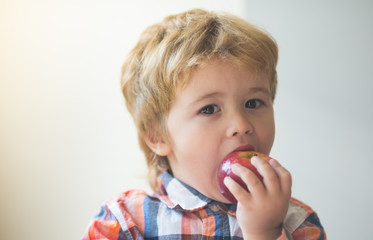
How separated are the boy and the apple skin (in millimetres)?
Result: 18

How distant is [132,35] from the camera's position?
1.43 metres

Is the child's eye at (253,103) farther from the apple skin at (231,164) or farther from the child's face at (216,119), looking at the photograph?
the apple skin at (231,164)

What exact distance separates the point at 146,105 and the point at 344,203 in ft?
2.74

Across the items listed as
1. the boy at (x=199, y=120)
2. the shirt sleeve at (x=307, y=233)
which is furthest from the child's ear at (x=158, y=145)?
the shirt sleeve at (x=307, y=233)

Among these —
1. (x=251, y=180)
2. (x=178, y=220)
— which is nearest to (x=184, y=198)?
(x=178, y=220)

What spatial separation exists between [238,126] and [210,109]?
0.31 ft

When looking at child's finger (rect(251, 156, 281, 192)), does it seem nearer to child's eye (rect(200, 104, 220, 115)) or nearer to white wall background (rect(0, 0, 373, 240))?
child's eye (rect(200, 104, 220, 115))

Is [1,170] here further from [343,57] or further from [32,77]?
[343,57]

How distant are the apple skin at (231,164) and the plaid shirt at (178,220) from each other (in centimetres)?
11

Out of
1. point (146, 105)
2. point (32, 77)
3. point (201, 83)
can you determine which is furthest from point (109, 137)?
point (201, 83)

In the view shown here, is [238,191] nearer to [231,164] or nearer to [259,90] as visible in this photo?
[231,164]

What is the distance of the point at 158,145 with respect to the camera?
1.03 metres

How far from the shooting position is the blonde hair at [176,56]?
0.92 metres

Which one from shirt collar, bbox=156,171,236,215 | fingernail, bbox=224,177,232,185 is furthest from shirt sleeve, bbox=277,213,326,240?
fingernail, bbox=224,177,232,185
